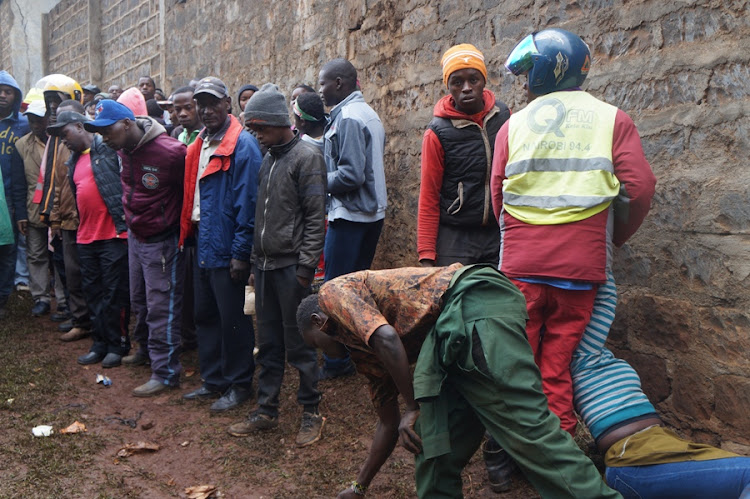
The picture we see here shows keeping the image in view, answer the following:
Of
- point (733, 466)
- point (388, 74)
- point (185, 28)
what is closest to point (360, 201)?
point (388, 74)

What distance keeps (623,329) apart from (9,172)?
6141 millimetres

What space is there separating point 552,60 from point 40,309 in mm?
6132

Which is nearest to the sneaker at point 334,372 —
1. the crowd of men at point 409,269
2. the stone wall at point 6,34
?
the crowd of men at point 409,269

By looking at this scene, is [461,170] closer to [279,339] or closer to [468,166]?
[468,166]

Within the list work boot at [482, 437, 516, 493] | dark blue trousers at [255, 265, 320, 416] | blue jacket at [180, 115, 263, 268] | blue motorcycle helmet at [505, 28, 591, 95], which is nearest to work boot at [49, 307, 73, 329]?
blue jacket at [180, 115, 263, 268]

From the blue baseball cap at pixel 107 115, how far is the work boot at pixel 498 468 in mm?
3395

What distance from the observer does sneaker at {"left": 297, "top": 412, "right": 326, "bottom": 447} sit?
13.2 ft

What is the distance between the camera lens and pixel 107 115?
4797 mm

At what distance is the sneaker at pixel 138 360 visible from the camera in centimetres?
557

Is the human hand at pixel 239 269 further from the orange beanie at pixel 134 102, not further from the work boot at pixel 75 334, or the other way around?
the work boot at pixel 75 334

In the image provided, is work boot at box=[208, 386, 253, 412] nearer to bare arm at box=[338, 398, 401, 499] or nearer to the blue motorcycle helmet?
bare arm at box=[338, 398, 401, 499]

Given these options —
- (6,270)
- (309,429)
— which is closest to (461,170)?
(309,429)

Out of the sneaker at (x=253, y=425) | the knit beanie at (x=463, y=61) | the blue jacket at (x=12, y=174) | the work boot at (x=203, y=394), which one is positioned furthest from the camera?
the blue jacket at (x=12, y=174)

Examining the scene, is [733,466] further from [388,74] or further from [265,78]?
[265,78]
